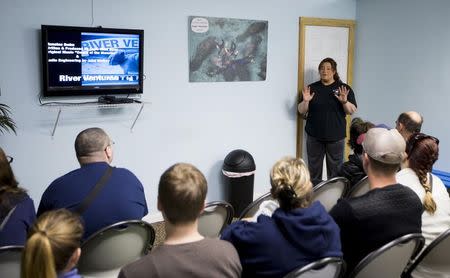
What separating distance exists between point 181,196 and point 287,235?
0.44 m

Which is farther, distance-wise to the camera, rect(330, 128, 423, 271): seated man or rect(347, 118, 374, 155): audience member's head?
rect(347, 118, 374, 155): audience member's head

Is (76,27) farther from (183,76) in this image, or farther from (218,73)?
(218,73)

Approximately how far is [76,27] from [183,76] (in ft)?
3.76

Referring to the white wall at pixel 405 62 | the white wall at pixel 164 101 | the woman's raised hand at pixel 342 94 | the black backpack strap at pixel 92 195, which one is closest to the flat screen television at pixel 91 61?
the white wall at pixel 164 101

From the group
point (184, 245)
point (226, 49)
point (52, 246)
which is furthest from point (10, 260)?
point (226, 49)

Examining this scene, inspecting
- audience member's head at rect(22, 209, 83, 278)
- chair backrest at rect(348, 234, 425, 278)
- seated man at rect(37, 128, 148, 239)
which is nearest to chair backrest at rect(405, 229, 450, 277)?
chair backrest at rect(348, 234, 425, 278)

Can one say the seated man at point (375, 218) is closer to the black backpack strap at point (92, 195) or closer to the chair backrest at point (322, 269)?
the chair backrest at point (322, 269)

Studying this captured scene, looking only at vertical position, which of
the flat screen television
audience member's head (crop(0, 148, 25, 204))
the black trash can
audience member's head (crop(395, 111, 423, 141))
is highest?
the flat screen television

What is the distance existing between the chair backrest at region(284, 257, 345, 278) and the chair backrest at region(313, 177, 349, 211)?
101 cm

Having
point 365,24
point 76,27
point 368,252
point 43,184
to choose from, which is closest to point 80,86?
point 76,27

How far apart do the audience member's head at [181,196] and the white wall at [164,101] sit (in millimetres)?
2456

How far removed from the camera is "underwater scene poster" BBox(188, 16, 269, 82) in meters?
4.35

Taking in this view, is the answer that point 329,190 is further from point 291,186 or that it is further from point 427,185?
point 291,186

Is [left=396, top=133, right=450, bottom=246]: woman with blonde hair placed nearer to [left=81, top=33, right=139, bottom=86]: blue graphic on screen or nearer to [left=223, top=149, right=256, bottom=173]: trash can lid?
[left=223, top=149, right=256, bottom=173]: trash can lid
